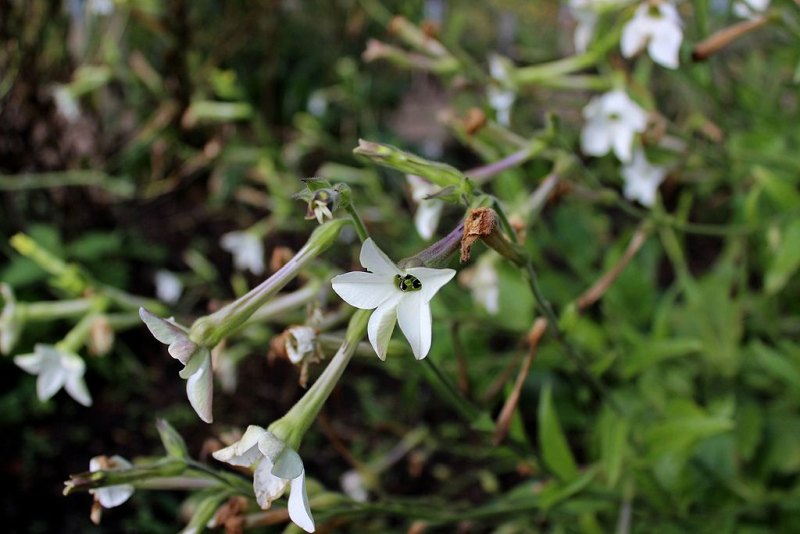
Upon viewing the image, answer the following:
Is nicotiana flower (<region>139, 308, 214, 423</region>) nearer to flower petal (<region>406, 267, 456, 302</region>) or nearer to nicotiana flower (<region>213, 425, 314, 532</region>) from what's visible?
nicotiana flower (<region>213, 425, 314, 532</region>)

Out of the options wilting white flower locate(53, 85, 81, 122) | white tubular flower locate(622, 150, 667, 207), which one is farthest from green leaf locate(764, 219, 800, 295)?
wilting white flower locate(53, 85, 81, 122)

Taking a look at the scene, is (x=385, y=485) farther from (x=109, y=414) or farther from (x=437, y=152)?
(x=437, y=152)

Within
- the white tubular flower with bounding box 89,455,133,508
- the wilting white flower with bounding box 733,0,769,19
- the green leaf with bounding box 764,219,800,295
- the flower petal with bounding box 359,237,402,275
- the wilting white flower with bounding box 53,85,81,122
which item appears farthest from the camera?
the wilting white flower with bounding box 53,85,81,122

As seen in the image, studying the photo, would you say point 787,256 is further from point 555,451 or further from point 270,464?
point 270,464

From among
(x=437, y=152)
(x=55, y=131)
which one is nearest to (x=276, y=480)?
(x=55, y=131)

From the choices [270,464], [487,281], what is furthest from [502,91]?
[270,464]
